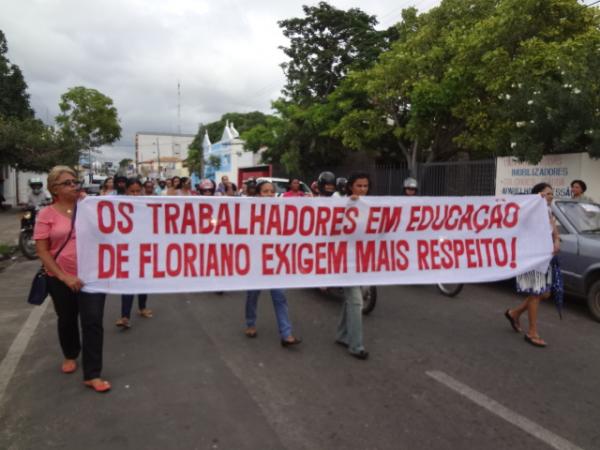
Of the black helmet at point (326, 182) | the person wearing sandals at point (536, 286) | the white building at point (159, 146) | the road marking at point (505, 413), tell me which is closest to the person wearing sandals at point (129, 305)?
the black helmet at point (326, 182)

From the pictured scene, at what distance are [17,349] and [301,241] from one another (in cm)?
301

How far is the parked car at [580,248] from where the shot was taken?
5871 millimetres

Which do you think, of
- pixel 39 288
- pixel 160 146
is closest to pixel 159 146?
pixel 160 146

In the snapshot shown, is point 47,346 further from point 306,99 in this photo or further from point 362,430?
point 306,99

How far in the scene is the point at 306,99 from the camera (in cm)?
2345

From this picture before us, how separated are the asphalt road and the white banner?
723 mm

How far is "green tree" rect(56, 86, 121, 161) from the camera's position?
38250mm

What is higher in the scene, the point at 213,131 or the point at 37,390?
the point at 213,131

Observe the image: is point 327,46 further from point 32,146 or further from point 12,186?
point 12,186

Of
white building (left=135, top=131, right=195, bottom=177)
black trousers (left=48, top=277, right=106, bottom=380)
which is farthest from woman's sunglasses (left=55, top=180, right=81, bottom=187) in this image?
white building (left=135, top=131, right=195, bottom=177)

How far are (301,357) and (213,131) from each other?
6321 centimetres

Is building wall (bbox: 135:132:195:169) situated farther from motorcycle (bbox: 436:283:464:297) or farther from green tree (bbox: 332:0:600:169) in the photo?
motorcycle (bbox: 436:283:464:297)

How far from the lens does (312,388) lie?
12.5 ft

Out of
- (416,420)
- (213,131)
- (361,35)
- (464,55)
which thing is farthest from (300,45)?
(213,131)
